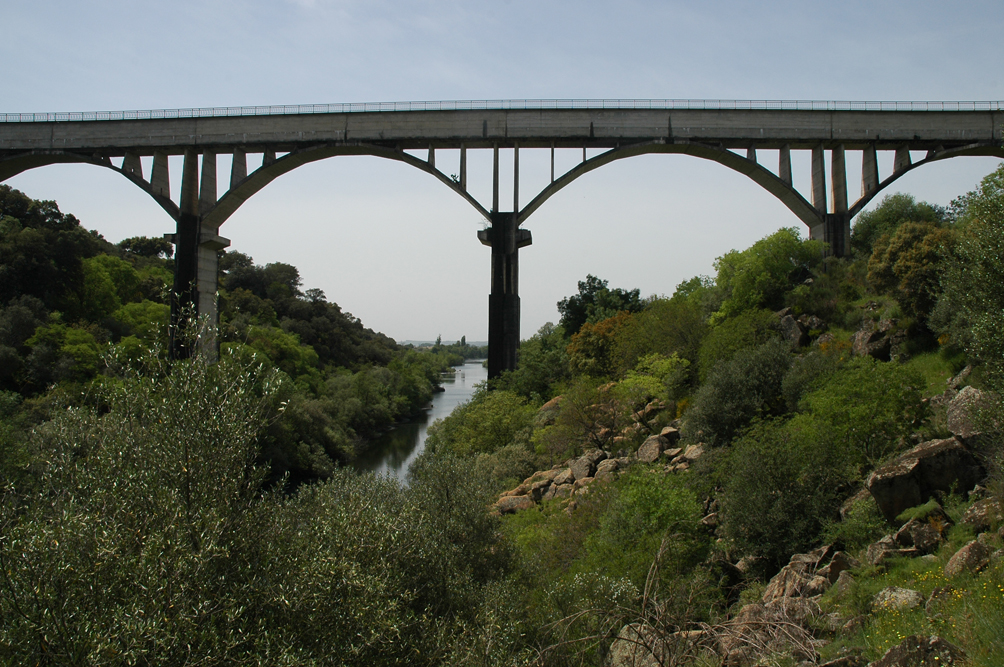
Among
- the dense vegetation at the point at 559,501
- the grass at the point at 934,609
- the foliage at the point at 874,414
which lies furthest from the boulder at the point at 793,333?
the grass at the point at 934,609

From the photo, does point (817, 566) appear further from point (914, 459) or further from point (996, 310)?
point (996, 310)

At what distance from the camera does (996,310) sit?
8.92 metres

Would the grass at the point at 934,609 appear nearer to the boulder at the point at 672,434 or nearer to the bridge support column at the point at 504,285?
the boulder at the point at 672,434

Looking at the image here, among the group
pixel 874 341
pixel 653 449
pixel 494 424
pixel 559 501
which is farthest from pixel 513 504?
pixel 874 341

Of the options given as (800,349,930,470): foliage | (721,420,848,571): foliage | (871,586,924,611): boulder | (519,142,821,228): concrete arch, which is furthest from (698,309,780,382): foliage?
(871,586,924,611): boulder

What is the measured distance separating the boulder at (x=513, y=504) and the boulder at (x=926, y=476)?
990cm

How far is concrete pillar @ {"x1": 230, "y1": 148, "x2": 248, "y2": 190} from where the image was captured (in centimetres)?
2120

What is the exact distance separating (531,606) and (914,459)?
658 centimetres

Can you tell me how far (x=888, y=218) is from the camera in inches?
978

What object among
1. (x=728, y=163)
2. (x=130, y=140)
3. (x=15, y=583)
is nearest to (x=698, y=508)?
(x=15, y=583)

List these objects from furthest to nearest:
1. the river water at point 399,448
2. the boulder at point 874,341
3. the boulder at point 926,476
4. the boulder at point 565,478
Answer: the river water at point 399,448
the boulder at point 565,478
the boulder at point 874,341
the boulder at point 926,476

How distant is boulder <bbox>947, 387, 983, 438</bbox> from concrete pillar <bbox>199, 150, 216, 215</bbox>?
876 inches

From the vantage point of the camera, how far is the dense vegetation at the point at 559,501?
5383 millimetres

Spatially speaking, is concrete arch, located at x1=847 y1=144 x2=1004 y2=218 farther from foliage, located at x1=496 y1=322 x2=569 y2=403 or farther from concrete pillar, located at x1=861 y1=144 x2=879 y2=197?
foliage, located at x1=496 y1=322 x2=569 y2=403
